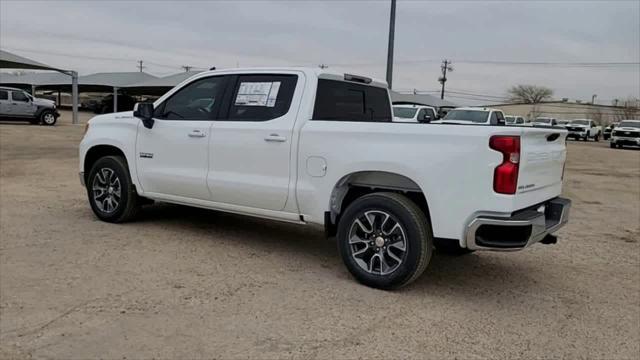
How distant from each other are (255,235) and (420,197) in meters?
2.42

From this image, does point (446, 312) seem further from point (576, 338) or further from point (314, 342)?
point (314, 342)

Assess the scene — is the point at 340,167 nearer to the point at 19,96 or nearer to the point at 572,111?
the point at 19,96

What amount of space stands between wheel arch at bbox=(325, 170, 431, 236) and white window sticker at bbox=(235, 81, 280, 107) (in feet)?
3.77

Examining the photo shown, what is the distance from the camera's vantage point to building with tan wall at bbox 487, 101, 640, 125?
276 ft

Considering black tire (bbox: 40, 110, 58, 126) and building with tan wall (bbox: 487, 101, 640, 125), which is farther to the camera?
building with tan wall (bbox: 487, 101, 640, 125)

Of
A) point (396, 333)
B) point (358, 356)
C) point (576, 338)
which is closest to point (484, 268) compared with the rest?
point (576, 338)

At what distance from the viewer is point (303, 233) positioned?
271 inches

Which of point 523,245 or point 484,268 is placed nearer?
point 523,245

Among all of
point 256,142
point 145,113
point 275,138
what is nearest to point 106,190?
point 145,113

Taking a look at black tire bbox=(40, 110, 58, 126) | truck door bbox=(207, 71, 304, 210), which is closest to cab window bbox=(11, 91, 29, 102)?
black tire bbox=(40, 110, 58, 126)

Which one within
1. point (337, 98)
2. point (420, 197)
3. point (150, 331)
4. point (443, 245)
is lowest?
point (150, 331)

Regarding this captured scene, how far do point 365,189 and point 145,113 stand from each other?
2.74 meters

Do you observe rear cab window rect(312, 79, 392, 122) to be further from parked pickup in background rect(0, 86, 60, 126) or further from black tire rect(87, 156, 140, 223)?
parked pickup in background rect(0, 86, 60, 126)

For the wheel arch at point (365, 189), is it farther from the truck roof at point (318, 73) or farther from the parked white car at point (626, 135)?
the parked white car at point (626, 135)
